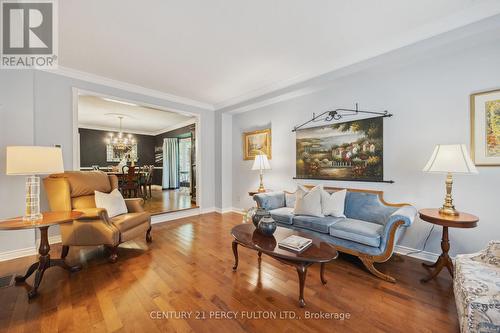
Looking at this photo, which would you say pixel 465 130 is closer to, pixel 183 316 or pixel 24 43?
pixel 183 316

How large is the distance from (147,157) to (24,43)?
7.04 meters

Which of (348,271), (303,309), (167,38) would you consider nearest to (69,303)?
(303,309)

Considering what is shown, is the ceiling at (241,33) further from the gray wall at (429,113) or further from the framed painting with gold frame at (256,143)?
the framed painting with gold frame at (256,143)

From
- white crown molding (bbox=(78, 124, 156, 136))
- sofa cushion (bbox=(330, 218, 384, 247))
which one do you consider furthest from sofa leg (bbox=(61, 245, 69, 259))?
white crown molding (bbox=(78, 124, 156, 136))

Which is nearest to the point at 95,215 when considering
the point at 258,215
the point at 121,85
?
the point at 258,215

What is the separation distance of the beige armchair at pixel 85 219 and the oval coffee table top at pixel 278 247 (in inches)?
59.1

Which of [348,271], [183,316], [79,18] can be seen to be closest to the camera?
[183,316]

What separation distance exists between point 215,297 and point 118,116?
21.0 ft

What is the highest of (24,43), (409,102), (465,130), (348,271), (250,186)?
(24,43)

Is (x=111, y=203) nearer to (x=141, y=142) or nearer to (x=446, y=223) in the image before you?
(x=446, y=223)

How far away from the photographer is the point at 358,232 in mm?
2236

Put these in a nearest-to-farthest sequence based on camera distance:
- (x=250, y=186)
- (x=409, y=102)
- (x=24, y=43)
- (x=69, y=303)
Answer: (x=69, y=303)
(x=24, y=43)
(x=409, y=102)
(x=250, y=186)

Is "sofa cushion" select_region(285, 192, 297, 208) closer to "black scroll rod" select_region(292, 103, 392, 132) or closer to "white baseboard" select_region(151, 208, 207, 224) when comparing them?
"black scroll rod" select_region(292, 103, 392, 132)

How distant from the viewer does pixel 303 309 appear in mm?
1651
